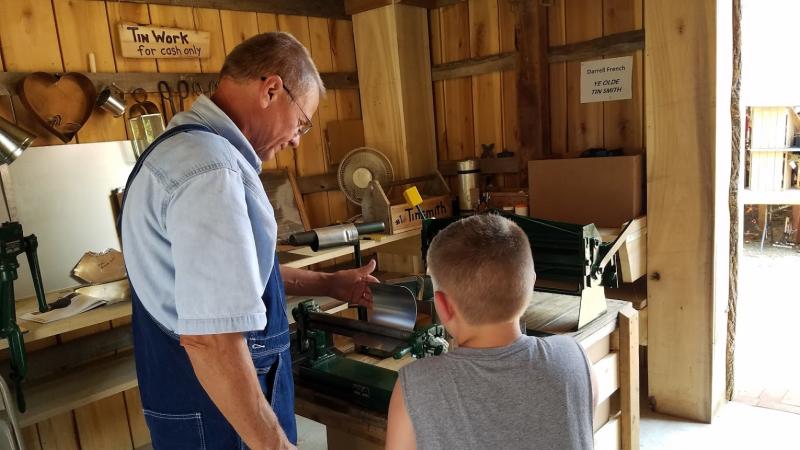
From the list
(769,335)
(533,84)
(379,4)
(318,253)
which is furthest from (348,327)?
(769,335)

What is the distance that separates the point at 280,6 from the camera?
3.27m

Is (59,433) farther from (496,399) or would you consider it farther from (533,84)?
(533,84)

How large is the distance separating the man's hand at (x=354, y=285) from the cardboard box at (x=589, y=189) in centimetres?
155

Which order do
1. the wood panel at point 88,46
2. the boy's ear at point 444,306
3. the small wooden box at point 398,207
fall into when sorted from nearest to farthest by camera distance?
the boy's ear at point 444,306 → the wood panel at point 88,46 → the small wooden box at point 398,207

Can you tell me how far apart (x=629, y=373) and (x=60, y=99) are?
2.53m

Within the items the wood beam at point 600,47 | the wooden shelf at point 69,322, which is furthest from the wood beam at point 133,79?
the wood beam at point 600,47

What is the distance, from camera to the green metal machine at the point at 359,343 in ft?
4.53

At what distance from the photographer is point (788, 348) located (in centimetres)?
351

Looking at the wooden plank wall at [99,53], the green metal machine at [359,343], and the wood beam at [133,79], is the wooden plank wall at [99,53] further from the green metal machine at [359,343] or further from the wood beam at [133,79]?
the green metal machine at [359,343]

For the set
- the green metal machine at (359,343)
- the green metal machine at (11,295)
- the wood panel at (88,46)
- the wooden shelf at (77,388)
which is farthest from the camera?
the wood panel at (88,46)

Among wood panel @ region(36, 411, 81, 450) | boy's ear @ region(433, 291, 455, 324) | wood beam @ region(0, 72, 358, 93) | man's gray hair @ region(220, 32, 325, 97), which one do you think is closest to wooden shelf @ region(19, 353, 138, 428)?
wood panel @ region(36, 411, 81, 450)

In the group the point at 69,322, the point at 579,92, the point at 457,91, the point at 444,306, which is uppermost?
the point at 457,91

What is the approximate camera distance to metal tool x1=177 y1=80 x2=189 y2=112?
2898mm

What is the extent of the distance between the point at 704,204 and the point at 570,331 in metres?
1.30
